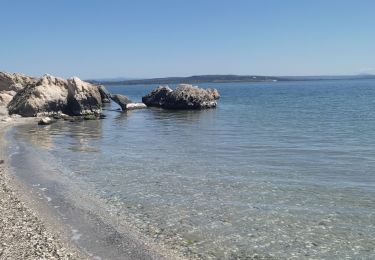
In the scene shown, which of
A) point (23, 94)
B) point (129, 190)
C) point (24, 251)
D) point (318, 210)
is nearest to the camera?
point (24, 251)

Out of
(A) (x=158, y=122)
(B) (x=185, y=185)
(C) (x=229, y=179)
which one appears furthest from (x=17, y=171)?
(A) (x=158, y=122)

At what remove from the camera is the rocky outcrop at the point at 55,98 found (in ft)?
165

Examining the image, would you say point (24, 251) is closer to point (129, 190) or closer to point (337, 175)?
point (129, 190)

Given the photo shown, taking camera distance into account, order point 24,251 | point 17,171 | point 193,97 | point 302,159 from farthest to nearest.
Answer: point 193,97
point 302,159
point 17,171
point 24,251

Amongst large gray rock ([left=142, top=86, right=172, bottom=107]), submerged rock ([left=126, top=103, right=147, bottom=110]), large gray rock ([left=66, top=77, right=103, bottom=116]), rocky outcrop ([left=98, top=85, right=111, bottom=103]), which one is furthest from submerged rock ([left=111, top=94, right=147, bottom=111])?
rocky outcrop ([left=98, top=85, right=111, bottom=103])

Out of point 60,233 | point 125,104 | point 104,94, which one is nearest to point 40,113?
point 125,104

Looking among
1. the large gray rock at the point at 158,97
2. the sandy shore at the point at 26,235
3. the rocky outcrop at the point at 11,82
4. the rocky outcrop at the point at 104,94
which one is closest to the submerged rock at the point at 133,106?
the large gray rock at the point at 158,97

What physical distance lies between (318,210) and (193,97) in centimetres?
5116

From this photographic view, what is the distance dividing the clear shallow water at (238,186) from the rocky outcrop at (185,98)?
29.8 meters

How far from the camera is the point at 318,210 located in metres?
14.5

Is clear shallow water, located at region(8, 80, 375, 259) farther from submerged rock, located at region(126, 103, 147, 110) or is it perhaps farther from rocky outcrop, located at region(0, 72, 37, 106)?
rocky outcrop, located at region(0, 72, 37, 106)

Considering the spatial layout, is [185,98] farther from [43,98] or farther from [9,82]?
[9,82]

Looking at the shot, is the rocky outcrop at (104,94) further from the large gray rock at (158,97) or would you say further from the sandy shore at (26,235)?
the sandy shore at (26,235)

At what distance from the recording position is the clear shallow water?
12.2m
